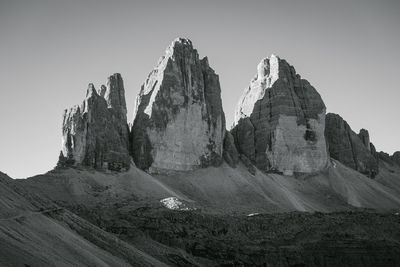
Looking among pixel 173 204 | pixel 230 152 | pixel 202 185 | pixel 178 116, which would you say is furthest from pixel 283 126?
pixel 173 204

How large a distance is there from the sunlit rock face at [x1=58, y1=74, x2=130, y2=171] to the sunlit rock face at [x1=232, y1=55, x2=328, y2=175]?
3808 centimetres

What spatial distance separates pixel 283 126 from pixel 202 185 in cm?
3414

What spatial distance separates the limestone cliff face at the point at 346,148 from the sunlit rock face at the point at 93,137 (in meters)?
67.9

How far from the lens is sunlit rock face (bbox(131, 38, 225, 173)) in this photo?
10475 cm

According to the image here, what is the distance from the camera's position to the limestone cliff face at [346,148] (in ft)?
477

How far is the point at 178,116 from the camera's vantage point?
10925 centimetres

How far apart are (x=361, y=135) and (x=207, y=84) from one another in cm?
6653

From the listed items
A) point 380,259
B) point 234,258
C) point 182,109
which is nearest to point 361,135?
point 182,109

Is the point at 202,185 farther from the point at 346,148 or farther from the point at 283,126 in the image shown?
the point at 346,148

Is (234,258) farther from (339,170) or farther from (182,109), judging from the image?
(339,170)

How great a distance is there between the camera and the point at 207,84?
121 metres

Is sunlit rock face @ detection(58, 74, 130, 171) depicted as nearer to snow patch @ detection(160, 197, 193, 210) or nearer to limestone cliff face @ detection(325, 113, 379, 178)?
snow patch @ detection(160, 197, 193, 210)

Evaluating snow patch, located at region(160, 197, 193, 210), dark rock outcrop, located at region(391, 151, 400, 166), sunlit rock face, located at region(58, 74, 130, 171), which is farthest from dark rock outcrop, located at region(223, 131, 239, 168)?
dark rock outcrop, located at region(391, 151, 400, 166)

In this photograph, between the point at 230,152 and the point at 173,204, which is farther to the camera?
the point at 230,152
